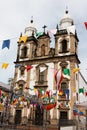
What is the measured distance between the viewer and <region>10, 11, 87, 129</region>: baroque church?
28.0 m

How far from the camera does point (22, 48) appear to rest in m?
35.5

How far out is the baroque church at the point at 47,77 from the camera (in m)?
28.0

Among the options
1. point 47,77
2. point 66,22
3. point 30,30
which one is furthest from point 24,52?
point 66,22

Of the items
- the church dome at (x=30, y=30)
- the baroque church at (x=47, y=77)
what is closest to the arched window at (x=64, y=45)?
the baroque church at (x=47, y=77)

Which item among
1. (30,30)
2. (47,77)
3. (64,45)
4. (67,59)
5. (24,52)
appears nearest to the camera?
(67,59)

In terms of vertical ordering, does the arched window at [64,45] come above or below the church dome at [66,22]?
below

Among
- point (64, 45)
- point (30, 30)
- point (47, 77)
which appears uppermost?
point (30, 30)

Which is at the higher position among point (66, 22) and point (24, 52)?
point (66, 22)

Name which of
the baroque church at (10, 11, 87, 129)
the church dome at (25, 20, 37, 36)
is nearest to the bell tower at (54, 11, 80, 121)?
the baroque church at (10, 11, 87, 129)

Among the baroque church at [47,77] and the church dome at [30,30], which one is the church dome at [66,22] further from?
the church dome at [30,30]

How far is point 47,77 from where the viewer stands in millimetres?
31000

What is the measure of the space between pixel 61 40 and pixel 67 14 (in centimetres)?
615

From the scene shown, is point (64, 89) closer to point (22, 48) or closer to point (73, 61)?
point (73, 61)

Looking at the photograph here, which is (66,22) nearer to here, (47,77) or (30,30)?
(30,30)
